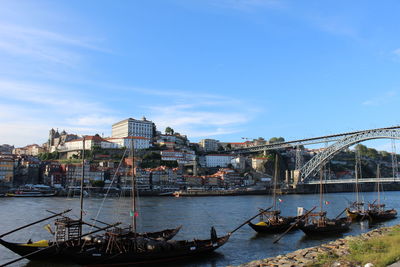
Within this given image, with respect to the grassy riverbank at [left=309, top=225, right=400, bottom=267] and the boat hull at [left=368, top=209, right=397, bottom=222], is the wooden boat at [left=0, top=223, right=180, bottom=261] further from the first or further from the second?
the boat hull at [left=368, top=209, right=397, bottom=222]

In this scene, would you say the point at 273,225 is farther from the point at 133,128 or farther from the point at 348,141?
the point at 133,128

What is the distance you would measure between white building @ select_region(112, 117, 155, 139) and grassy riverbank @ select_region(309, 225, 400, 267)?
10118 centimetres

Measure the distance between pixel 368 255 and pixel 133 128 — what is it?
106 meters

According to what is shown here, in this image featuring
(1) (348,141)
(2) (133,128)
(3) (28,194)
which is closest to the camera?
(3) (28,194)

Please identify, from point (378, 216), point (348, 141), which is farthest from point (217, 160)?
point (378, 216)

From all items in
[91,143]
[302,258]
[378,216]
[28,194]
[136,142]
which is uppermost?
[136,142]

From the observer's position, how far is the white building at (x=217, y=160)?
116m

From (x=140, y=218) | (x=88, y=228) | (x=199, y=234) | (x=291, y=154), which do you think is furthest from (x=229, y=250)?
(x=291, y=154)

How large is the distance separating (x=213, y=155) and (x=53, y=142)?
54046 millimetres

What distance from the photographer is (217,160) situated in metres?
116

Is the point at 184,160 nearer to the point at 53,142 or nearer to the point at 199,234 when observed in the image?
the point at 53,142

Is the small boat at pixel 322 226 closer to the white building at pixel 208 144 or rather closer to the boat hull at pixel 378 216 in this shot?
the boat hull at pixel 378 216

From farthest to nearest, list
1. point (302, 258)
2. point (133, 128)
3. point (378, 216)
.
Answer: point (133, 128), point (378, 216), point (302, 258)

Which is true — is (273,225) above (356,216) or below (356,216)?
above
